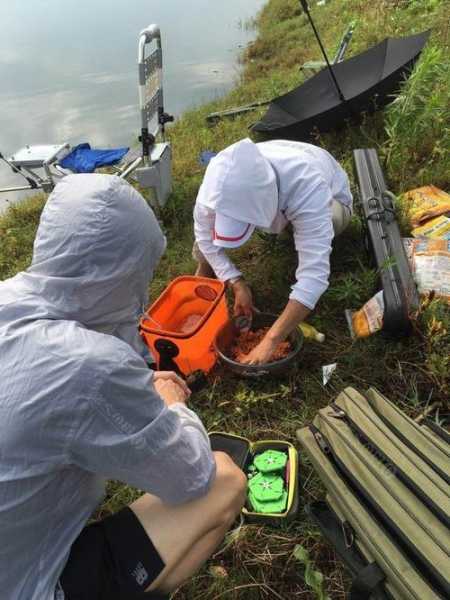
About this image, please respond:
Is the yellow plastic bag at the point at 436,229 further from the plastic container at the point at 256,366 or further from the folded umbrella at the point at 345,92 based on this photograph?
the folded umbrella at the point at 345,92

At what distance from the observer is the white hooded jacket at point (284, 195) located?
1.88 meters

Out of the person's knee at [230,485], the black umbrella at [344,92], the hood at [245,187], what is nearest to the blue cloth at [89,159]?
the black umbrella at [344,92]

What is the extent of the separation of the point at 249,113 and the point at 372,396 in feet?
16.2

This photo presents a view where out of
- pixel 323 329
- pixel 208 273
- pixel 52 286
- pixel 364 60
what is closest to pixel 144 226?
pixel 52 286

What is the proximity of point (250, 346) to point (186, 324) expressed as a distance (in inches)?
17.7

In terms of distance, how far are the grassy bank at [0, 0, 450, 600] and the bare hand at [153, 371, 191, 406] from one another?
1.52 ft

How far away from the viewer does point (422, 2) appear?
20.1 ft

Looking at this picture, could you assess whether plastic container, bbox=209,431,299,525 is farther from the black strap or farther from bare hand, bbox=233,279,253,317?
bare hand, bbox=233,279,253,317

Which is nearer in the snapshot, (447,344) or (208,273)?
(447,344)

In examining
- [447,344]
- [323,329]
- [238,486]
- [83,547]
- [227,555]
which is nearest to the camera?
[83,547]

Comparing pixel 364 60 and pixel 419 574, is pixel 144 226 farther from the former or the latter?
pixel 364 60

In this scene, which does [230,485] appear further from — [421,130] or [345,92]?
[345,92]

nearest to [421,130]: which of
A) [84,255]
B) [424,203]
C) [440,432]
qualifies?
[424,203]

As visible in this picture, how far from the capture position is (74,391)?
995 mm
